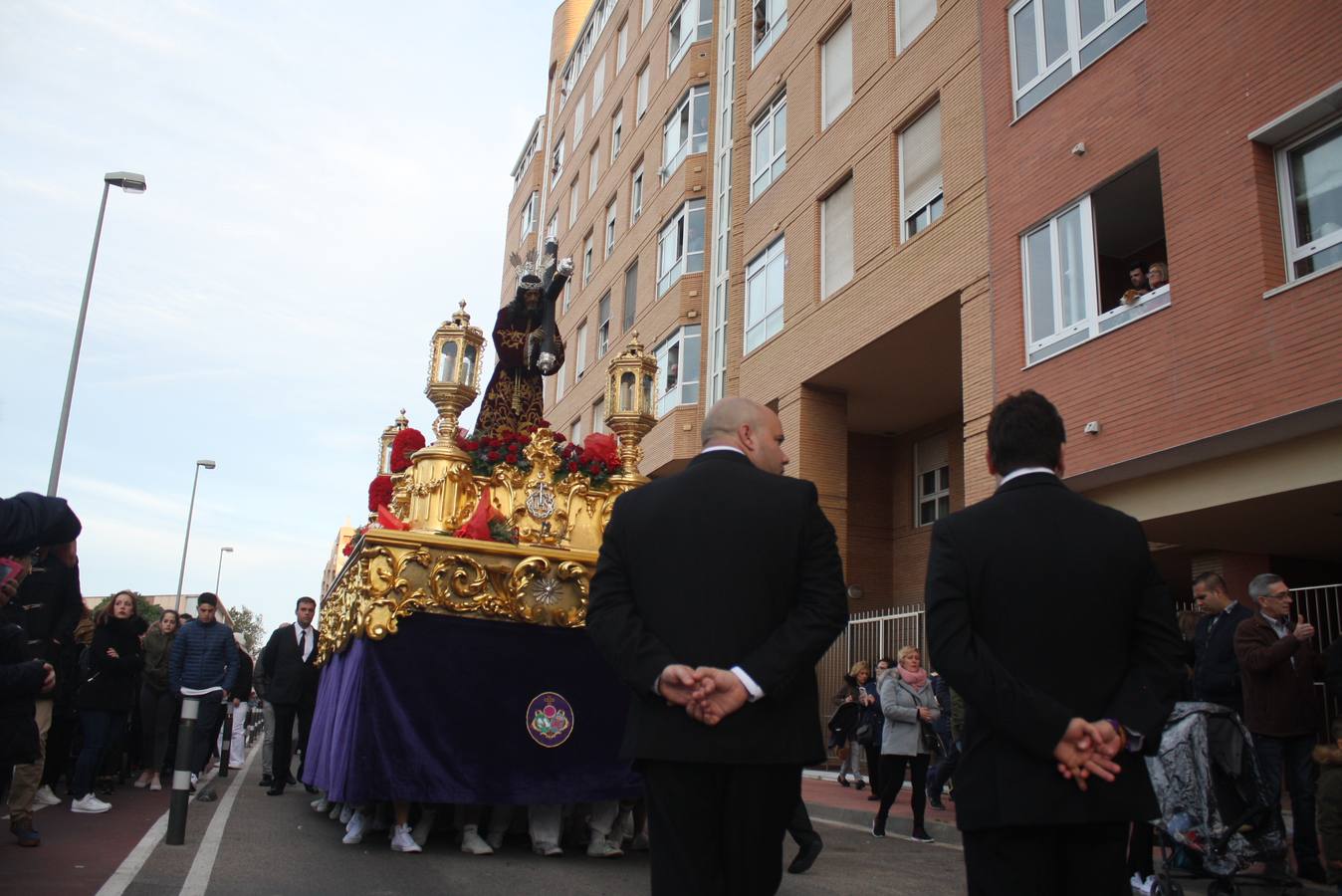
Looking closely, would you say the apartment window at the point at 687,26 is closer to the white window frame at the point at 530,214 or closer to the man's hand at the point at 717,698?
the white window frame at the point at 530,214

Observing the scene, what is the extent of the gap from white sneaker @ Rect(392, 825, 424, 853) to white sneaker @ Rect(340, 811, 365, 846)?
35 centimetres

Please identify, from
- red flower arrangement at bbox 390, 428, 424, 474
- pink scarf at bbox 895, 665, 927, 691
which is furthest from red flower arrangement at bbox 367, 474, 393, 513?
pink scarf at bbox 895, 665, 927, 691

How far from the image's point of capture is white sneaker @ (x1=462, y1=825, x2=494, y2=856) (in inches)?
291

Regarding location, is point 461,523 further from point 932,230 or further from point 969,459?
point 932,230

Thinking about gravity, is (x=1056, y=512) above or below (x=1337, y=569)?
below

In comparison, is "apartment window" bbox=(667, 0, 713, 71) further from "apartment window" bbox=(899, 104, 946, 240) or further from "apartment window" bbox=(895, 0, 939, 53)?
"apartment window" bbox=(899, 104, 946, 240)

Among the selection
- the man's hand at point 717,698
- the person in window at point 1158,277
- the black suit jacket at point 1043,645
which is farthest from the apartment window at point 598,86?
the man's hand at point 717,698

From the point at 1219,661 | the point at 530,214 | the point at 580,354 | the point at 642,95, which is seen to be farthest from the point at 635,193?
the point at 1219,661

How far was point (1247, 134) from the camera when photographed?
10758 millimetres

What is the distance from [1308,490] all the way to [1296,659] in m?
3.56

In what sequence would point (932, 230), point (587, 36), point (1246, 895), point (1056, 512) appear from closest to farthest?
point (1056, 512) → point (1246, 895) → point (932, 230) → point (587, 36)

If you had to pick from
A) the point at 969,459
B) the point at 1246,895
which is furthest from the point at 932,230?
the point at 1246,895

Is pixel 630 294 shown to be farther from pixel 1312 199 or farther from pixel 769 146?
pixel 1312 199

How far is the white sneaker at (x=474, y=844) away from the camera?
24.2ft
